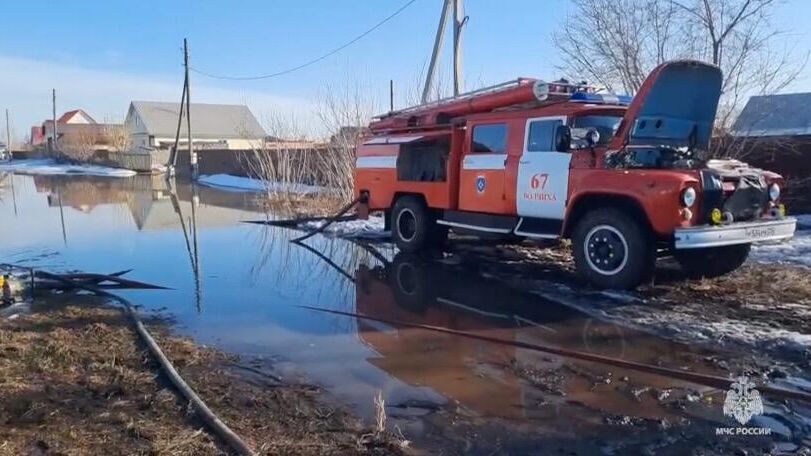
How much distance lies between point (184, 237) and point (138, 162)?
38.9 metres

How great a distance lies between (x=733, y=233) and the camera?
6719mm

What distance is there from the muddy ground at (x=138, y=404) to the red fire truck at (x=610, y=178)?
4313 mm

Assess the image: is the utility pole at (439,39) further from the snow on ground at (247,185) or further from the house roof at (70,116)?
the house roof at (70,116)

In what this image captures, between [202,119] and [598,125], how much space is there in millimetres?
68977

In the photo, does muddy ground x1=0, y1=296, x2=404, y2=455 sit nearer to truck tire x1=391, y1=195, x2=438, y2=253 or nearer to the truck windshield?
the truck windshield

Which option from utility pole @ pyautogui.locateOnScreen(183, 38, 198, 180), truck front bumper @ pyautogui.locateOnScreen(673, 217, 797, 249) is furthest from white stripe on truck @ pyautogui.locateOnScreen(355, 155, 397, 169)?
utility pole @ pyautogui.locateOnScreen(183, 38, 198, 180)

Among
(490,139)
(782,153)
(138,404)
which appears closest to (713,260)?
(490,139)

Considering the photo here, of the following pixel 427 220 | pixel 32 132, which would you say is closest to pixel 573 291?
pixel 427 220

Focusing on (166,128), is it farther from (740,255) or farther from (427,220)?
(740,255)

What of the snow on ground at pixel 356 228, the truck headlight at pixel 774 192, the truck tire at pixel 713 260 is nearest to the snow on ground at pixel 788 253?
the truck tire at pixel 713 260

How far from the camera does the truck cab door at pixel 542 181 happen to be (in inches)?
314

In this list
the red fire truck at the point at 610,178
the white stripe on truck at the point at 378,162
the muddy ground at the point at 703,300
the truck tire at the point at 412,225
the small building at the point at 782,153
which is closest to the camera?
the muddy ground at the point at 703,300

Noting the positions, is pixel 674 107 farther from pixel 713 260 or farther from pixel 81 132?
pixel 81 132

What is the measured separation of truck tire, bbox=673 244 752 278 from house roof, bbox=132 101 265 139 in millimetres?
60905
